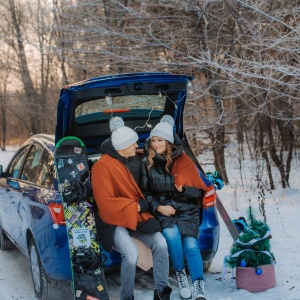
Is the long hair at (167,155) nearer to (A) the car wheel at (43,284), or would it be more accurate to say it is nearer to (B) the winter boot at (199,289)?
(B) the winter boot at (199,289)

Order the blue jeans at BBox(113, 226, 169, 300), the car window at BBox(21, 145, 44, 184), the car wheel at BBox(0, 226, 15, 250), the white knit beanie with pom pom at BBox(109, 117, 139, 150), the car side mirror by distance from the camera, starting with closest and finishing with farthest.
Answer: the blue jeans at BBox(113, 226, 169, 300) < the white knit beanie with pom pom at BBox(109, 117, 139, 150) < the car window at BBox(21, 145, 44, 184) < the car side mirror < the car wheel at BBox(0, 226, 15, 250)

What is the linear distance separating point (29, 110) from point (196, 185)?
29739 millimetres

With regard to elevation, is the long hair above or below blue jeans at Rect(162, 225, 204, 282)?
above

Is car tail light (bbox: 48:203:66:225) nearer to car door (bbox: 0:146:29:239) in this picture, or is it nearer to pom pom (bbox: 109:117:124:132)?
pom pom (bbox: 109:117:124:132)

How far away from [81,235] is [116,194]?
47 cm

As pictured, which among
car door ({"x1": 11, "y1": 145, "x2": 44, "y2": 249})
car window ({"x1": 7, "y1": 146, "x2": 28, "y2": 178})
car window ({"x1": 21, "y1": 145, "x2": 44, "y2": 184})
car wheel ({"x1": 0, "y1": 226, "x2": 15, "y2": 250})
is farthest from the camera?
car wheel ({"x1": 0, "y1": 226, "x2": 15, "y2": 250})

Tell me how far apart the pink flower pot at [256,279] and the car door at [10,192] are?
8.38 feet

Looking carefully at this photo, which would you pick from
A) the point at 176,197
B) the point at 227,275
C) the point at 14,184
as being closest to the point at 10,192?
the point at 14,184

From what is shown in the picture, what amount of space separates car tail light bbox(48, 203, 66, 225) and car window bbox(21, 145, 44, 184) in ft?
2.89

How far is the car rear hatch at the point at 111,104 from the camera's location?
4.85m

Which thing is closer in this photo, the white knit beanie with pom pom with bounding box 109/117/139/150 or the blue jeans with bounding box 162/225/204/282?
the blue jeans with bounding box 162/225/204/282

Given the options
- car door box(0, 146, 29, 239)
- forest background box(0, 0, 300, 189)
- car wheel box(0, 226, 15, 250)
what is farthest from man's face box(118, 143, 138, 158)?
forest background box(0, 0, 300, 189)

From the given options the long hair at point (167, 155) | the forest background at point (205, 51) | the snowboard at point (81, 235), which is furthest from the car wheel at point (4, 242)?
the forest background at point (205, 51)

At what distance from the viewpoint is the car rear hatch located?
4.85 meters
